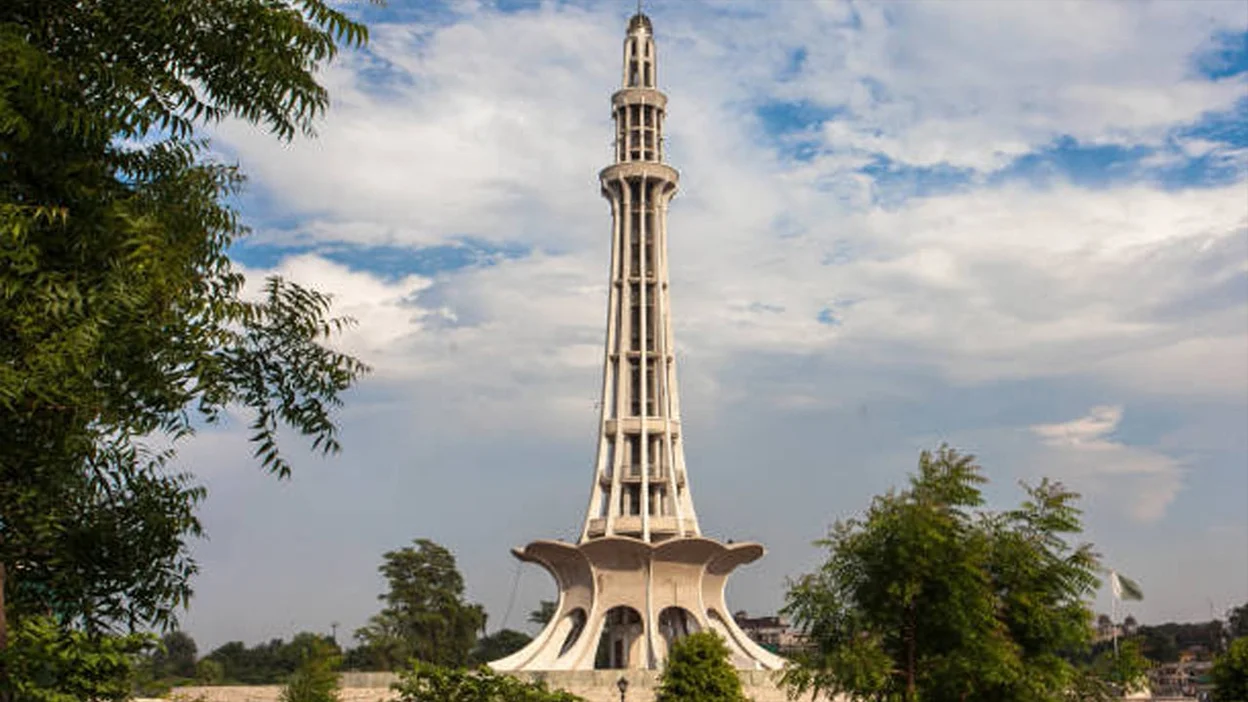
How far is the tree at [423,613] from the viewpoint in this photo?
52969mm

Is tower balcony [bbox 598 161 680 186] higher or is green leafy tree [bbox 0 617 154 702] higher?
tower balcony [bbox 598 161 680 186]

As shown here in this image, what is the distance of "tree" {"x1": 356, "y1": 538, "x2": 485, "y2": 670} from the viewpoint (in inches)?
2085

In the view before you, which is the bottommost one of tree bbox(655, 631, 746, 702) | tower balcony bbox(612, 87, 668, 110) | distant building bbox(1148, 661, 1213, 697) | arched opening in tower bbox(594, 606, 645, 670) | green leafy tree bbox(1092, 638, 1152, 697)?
green leafy tree bbox(1092, 638, 1152, 697)

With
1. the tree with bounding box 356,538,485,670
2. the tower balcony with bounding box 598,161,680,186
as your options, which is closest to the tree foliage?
Result: the tree with bounding box 356,538,485,670

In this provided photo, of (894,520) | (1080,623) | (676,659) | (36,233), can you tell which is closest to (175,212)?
(36,233)

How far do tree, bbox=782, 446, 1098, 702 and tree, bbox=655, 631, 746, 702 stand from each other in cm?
796

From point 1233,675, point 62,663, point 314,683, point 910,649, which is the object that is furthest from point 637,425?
point 62,663

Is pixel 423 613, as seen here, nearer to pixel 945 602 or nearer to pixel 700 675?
pixel 700 675

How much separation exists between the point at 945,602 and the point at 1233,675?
793cm

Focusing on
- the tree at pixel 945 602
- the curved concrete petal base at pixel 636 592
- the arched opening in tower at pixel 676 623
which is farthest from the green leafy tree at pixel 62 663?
the arched opening in tower at pixel 676 623

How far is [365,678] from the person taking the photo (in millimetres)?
37250

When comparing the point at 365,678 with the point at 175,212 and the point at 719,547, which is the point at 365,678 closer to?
the point at 719,547

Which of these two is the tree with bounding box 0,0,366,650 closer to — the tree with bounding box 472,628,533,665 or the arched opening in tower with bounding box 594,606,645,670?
the arched opening in tower with bounding box 594,606,645,670

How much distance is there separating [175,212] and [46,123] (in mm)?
1008
